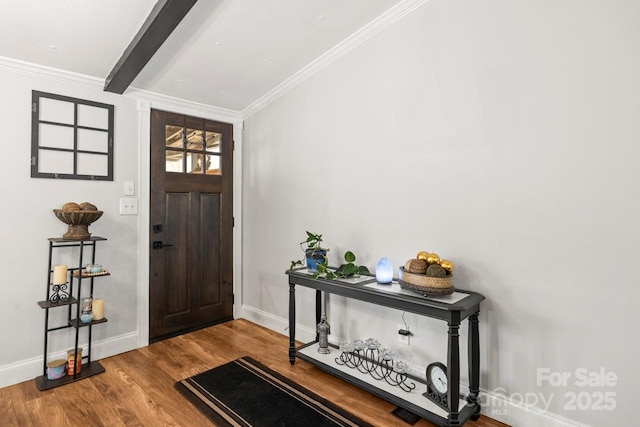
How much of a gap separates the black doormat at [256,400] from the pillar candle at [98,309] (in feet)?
3.07

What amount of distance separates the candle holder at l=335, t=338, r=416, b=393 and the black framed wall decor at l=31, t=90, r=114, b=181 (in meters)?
2.66

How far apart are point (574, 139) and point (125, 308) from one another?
12.2 feet

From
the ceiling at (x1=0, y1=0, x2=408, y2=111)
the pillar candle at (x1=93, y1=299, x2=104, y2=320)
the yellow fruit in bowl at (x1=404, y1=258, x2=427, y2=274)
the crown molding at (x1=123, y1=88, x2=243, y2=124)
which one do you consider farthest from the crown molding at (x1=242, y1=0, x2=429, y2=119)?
the pillar candle at (x1=93, y1=299, x2=104, y2=320)

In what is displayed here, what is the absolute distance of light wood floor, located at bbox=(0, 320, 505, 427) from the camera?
1.99 metres

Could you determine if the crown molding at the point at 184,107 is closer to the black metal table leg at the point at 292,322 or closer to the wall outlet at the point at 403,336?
the black metal table leg at the point at 292,322

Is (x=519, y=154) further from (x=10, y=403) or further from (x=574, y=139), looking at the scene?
(x=10, y=403)

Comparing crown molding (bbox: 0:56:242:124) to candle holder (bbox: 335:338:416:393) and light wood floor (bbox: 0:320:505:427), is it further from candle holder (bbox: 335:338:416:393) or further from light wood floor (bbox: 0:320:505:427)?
candle holder (bbox: 335:338:416:393)

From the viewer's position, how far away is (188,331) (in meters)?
3.44

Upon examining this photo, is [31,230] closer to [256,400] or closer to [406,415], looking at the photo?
[256,400]

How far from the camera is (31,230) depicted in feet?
8.41

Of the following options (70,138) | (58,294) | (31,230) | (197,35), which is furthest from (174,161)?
(58,294)

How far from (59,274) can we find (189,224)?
1219 mm

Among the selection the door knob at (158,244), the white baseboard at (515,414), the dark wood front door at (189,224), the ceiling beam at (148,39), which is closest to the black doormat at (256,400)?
the white baseboard at (515,414)

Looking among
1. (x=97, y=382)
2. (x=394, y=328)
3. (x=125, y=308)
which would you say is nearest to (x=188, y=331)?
(x=125, y=308)
